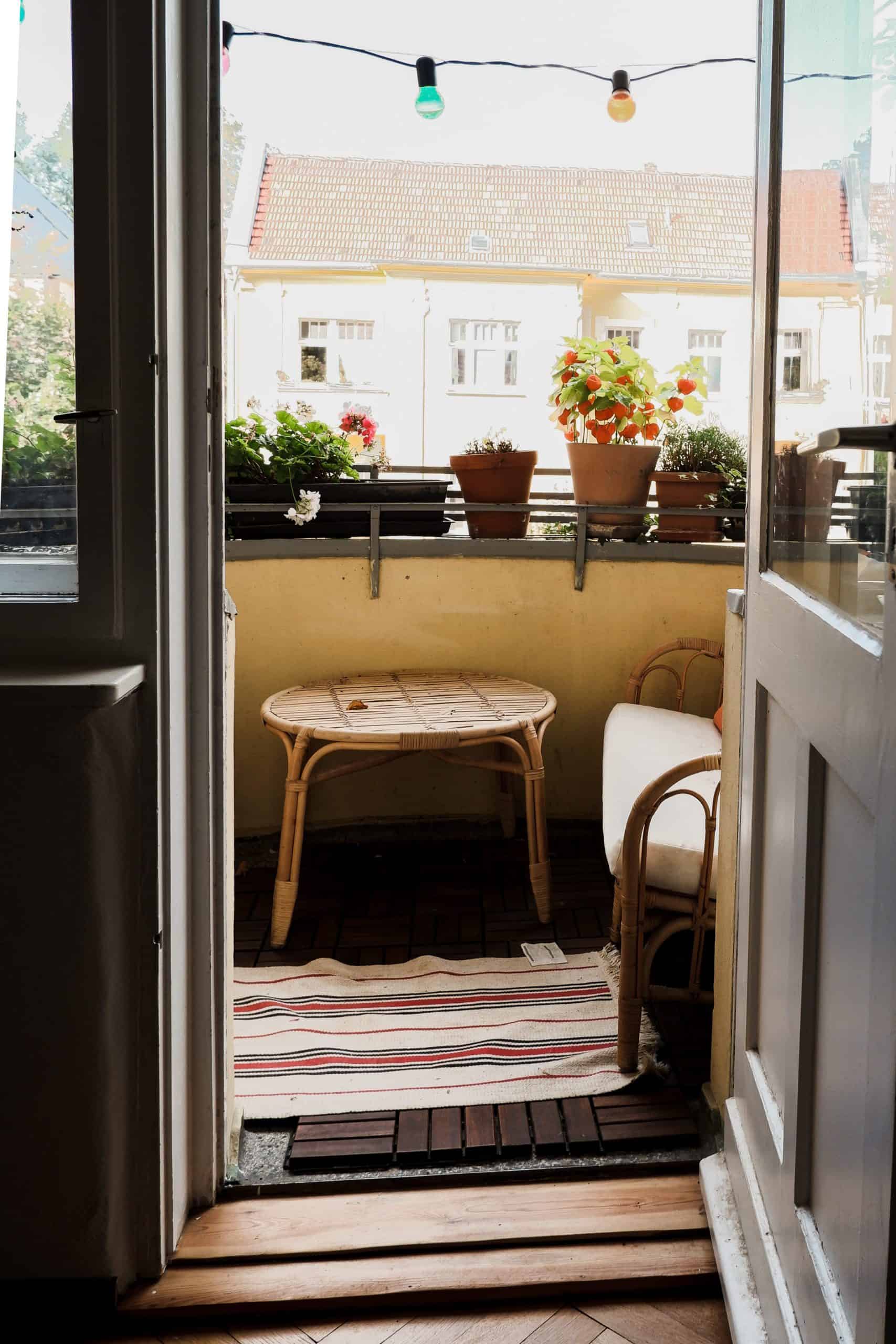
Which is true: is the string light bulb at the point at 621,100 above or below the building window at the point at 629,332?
below

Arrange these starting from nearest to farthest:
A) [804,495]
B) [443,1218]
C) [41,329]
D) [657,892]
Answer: [804,495], [41,329], [443,1218], [657,892]

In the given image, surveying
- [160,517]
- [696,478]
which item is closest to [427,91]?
[696,478]

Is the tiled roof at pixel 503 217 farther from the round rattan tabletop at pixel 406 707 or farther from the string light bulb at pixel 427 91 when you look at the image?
the round rattan tabletop at pixel 406 707

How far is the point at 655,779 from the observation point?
96.2 inches

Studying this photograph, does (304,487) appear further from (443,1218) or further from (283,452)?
(443,1218)

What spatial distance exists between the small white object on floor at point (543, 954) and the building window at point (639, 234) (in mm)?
9894

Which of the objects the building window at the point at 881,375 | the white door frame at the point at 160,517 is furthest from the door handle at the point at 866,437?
the white door frame at the point at 160,517

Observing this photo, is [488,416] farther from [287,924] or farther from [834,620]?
[834,620]

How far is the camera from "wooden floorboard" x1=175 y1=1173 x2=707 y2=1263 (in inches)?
Answer: 66.4

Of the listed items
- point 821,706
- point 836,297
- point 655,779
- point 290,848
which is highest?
point 836,297

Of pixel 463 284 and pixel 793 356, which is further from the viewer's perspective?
pixel 463 284

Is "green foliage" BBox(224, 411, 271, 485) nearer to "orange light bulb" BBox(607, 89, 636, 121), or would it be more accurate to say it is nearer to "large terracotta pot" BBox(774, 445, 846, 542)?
"orange light bulb" BBox(607, 89, 636, 121)

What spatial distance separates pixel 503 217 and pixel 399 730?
960 centimetres

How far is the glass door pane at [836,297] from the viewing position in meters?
1.02
